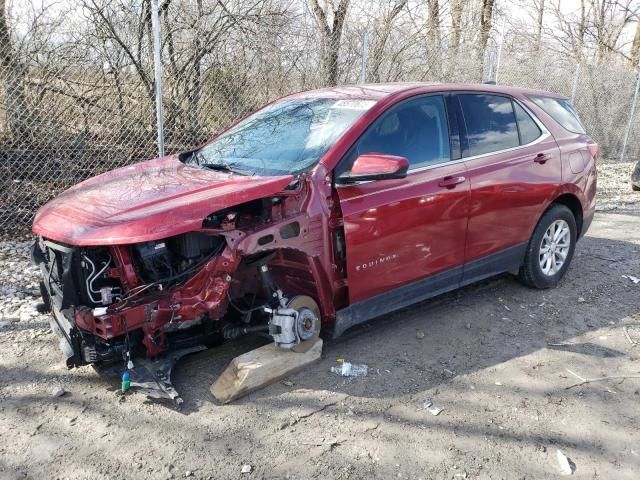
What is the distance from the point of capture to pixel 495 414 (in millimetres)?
3096

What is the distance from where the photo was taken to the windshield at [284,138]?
3.57 meters

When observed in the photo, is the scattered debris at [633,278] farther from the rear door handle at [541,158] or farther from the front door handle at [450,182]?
the front door handle at [450,182]

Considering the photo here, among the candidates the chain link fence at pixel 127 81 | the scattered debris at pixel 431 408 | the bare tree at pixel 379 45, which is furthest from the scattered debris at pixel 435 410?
the bare tree at pixel 379 45

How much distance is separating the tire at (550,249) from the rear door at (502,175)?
0.14 m

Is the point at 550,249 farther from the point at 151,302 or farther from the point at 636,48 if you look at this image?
the point at 636,48

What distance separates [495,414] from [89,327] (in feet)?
7.62

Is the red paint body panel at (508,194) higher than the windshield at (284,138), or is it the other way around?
the windshield at (284,138)

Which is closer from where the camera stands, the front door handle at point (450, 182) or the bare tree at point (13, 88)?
the front door handle at point (450, 182)

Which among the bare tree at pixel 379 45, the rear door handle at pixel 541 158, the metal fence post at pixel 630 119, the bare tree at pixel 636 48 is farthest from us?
the bare tree at pixel 636 48

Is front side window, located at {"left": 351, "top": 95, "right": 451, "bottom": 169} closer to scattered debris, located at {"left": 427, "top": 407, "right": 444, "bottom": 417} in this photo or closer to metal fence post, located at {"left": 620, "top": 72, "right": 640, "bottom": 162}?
scattered debris, located at {"left": 427, "top": 407, "right": 444, "bottom": 417}

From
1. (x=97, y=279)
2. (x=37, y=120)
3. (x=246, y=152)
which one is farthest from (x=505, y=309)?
(x=37, y=120)

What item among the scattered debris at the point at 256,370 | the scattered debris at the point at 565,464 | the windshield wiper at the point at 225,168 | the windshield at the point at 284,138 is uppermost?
the windshield at the point at 284,138

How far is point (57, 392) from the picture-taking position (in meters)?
3.21

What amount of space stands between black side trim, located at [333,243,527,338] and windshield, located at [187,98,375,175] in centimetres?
102
